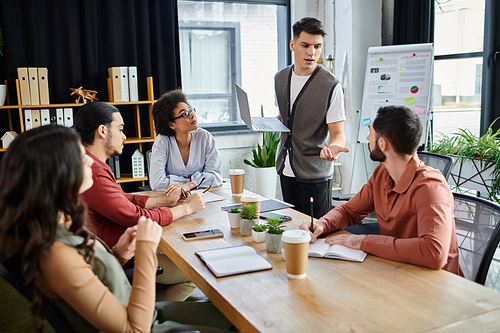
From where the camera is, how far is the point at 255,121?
251cm

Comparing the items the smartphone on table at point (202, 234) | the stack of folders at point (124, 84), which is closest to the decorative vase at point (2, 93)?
the stack of folders at point (124, 84)

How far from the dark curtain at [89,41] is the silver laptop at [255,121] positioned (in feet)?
6.26

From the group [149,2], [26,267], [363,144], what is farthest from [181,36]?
[26,267]

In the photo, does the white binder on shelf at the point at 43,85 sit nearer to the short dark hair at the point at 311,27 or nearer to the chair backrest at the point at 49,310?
the short dark hair at the point at 311,27

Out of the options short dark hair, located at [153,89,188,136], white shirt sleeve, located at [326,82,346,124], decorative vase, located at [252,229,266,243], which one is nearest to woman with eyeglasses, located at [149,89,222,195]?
short dark hair, located at [153,89,188,136]

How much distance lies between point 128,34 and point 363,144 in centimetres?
255

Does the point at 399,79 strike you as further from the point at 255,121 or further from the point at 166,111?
the point at 166,111

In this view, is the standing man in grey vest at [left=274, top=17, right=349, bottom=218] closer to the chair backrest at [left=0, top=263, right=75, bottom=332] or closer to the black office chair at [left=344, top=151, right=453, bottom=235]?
the black office chair at [left=344, top=151, right=453, bottom=235]

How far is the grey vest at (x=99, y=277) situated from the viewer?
1.03m

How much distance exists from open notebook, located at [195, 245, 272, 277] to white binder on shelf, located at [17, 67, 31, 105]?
9.13 ft

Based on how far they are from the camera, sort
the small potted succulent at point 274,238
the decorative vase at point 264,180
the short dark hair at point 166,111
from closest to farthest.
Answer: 1. the small potted succulent at point 274,238
2. the short dark hair at point 166,111
3. the decorative vase at point 264,180

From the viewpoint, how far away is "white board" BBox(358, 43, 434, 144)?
3.85 m

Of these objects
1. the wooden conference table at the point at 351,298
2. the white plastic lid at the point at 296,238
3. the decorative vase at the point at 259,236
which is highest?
the white plastic lid at the point at 296,238

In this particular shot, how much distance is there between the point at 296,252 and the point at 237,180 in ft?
3.74
